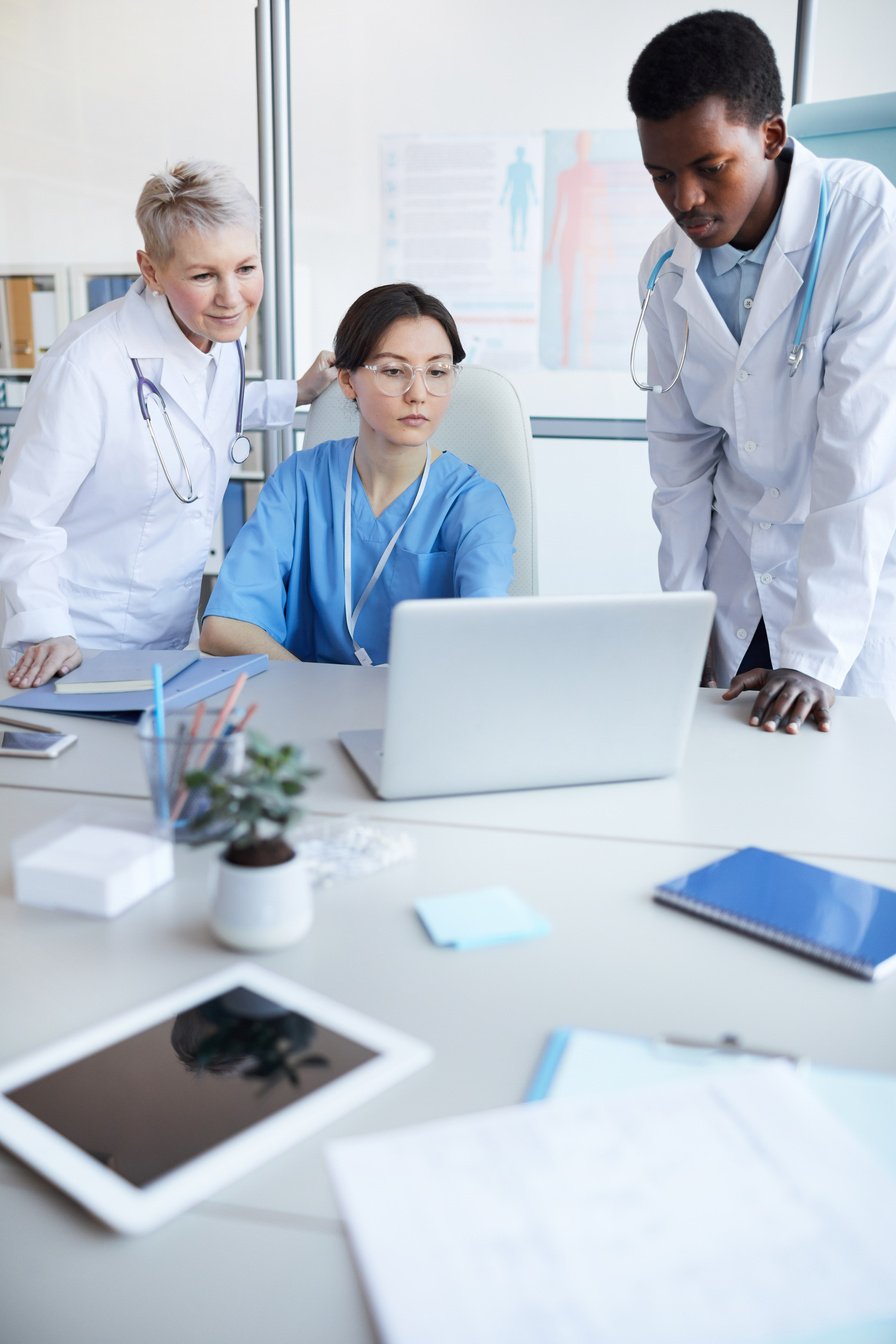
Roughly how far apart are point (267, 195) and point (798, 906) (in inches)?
121

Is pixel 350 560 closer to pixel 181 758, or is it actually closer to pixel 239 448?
pixel 239 448

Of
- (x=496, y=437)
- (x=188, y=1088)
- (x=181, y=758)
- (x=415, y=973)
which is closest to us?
(x=188, y=1088)

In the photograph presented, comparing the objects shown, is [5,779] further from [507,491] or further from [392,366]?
[507,491]

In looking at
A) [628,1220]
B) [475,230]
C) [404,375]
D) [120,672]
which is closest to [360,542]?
[404,375]

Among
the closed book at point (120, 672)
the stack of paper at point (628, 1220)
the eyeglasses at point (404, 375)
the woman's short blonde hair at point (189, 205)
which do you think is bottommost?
the stack of paper at point (628, 1220)

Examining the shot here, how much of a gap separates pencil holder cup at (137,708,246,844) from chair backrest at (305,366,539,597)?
1.19 m

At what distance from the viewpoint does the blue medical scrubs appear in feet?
6.40

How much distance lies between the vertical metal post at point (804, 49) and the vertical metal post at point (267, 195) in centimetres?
148

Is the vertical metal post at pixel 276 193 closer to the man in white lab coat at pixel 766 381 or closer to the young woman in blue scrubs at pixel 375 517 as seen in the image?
the young woman in blue scrubs at pixel 375 517

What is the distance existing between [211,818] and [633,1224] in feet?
1.32

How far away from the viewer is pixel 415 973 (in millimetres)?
826

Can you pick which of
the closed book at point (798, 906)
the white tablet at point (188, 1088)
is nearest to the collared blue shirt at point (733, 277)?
the closed book at point (798, 906)

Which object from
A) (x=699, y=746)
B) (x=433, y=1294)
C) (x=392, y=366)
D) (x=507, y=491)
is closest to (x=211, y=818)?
(x=433, y=1294)

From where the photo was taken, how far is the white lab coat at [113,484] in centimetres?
183
